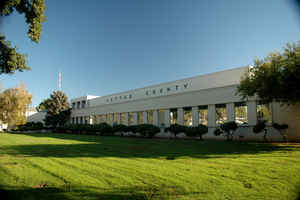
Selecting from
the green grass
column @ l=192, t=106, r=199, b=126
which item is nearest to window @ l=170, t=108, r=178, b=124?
column @ l=192, t=106, r=199, b=126

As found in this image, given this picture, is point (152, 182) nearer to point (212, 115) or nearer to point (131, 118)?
point (212, 115)

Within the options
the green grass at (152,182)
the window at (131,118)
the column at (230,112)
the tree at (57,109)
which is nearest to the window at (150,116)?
the window at (131,118)

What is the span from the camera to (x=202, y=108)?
2331cm

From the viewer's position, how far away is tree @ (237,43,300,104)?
10.8 m

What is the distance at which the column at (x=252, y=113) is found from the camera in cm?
1867

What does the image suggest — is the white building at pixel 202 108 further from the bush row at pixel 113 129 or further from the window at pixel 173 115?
the bush row at pixel 113 129

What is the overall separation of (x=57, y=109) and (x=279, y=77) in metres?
46.4

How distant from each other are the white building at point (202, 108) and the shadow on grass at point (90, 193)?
613 inches

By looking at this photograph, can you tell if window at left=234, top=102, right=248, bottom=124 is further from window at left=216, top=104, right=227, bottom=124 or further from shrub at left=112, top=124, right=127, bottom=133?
shrub at left=112, top=124, right=127, bottom=133

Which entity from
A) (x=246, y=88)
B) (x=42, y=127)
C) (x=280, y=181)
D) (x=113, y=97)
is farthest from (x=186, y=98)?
(x=42, y=127)

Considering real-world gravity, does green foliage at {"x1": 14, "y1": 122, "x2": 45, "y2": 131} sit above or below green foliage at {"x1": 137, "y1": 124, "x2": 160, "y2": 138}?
below

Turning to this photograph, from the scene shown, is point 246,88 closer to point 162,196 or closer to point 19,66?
point 162,196

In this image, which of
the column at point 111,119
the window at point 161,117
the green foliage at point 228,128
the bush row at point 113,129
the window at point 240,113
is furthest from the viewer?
the column at point 111,119

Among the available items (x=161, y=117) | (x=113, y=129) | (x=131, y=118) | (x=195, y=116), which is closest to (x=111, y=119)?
(x=131, y=118)
